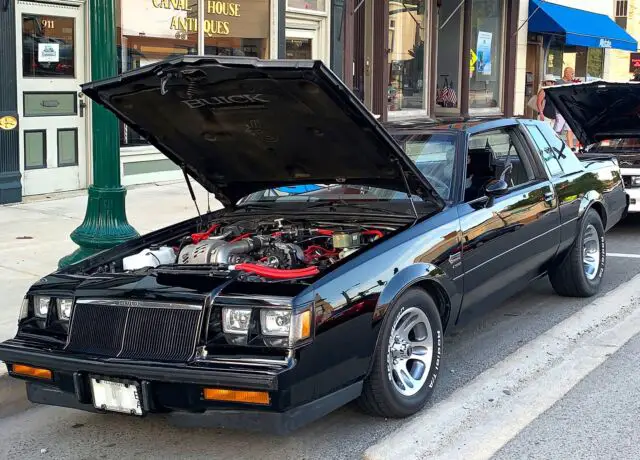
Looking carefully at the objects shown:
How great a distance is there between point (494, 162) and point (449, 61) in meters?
13.0

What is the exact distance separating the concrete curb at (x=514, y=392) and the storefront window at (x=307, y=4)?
8.58 meters

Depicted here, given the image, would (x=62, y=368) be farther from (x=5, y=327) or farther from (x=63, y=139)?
(x=63, y=139)

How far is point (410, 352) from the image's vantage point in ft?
14.2

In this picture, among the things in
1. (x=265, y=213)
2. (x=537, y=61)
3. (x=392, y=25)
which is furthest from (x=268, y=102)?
(x=537, y=61)

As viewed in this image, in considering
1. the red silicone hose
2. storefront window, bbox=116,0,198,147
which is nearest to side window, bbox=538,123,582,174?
the red silicone hose

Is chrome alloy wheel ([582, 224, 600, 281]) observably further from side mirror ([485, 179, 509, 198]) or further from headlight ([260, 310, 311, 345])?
headlight ([260, 310, 311, 345])

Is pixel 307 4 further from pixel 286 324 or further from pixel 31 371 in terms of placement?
pixel 286 324

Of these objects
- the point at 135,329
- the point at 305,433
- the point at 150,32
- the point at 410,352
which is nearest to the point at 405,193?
the point at 410,352

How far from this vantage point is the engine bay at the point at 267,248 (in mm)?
4374

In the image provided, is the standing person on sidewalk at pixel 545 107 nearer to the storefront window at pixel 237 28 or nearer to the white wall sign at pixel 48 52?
the storefront window at pixel 237 28

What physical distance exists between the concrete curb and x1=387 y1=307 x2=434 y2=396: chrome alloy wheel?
0.20 metres

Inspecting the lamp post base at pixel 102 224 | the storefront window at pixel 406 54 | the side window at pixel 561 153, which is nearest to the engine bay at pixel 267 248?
the lamp post base at pixel 102 224

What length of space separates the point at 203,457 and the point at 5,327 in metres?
2.22

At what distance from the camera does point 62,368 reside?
3.81 m
